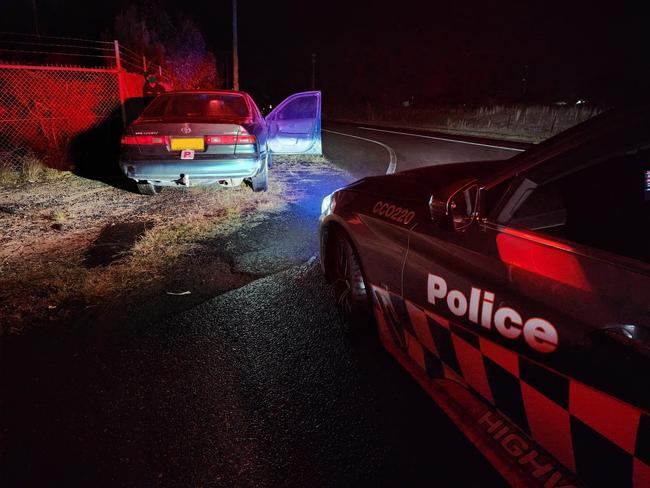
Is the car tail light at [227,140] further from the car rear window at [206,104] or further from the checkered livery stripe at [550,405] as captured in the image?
the checkered livery stripe at [550,405]

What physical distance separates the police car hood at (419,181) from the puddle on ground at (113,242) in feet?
8.52

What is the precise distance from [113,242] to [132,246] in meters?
0.28

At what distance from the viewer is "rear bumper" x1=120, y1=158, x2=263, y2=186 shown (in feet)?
18.3

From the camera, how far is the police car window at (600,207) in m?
1.71

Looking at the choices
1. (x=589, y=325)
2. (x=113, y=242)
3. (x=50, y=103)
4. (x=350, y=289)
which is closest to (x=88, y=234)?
(x=113, y=242)

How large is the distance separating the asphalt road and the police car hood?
3.15ft

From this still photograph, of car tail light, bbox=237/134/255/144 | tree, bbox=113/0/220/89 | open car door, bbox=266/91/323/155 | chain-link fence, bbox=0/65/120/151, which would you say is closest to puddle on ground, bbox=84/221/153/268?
car tail light, bbox=237/134/255/144

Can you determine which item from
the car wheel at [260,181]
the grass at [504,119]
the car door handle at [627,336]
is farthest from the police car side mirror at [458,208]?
the grass at [504,119]

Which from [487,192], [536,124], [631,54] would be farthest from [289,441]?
[631,54]

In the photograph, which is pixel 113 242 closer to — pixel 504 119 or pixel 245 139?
pixel 245 139

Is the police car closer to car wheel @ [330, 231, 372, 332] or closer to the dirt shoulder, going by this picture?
car wheel @ [330, 231, 372, 332]

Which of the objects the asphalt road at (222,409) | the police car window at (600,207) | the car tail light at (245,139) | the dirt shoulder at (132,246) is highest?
the car tail light at (245,139)

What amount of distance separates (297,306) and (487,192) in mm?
1851

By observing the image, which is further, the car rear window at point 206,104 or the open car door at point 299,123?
the open car door at point 299,123
